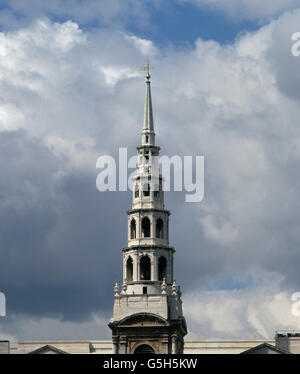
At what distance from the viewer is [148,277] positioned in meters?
171

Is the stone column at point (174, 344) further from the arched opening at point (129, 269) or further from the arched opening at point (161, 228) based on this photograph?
the arched opening at point (161, 228)

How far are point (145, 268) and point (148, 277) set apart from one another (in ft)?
4.32

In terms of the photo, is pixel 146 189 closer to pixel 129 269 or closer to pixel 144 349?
pixel 129 269

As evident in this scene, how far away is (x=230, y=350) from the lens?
17825cm

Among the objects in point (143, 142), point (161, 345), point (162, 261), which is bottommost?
point (161, 345)

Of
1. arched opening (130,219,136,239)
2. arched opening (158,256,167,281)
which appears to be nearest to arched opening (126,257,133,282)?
arched opening (130,219,136,239)

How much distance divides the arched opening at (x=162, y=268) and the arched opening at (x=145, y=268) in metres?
1.40

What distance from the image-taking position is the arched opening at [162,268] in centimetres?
17075

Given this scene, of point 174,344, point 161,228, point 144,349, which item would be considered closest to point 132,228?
point 161,228

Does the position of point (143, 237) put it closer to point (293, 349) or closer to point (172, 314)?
point (172, 314)

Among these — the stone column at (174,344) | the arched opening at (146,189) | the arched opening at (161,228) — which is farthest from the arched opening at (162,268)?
the arched opening at (146,189)
